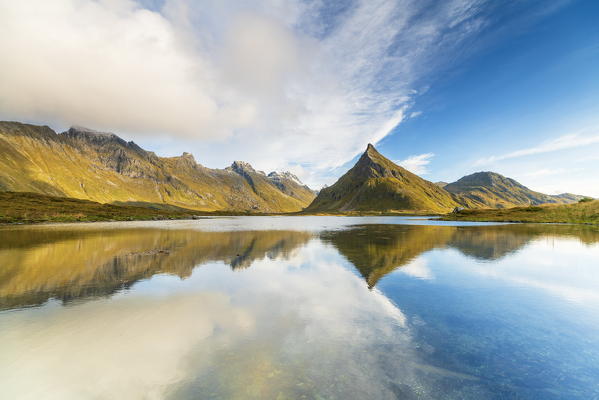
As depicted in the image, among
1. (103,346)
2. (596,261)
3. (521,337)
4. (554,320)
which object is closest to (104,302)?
(103,346)

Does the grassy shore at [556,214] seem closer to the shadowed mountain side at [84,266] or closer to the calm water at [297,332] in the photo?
the calm water at [297,332]

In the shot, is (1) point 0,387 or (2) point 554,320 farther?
(2) point 554,320

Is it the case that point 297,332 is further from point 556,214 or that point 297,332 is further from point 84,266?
point 556,214

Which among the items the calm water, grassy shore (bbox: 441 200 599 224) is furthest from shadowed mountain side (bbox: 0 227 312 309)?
grassy shore (bbox: 441 200 599 224)

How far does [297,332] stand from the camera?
45.1 feet

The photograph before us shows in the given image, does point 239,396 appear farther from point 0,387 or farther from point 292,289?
point 292,289

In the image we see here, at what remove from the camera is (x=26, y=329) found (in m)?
13.5

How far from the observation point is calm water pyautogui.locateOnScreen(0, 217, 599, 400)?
9.23 metres

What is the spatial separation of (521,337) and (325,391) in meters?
11.0

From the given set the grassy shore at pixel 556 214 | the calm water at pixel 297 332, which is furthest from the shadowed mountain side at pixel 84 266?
the grassy shore at pixel 556 214

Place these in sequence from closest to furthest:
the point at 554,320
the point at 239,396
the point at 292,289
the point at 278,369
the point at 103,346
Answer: the point at 239,396, the point at 278,369, the point at 103,346, the point at 554,320, the point at 292,289

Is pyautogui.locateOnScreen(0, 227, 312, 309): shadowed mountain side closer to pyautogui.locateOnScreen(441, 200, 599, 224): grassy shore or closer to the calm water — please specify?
the calm water

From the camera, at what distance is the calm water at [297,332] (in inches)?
363

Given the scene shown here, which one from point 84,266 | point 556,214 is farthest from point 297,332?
point 556,214
